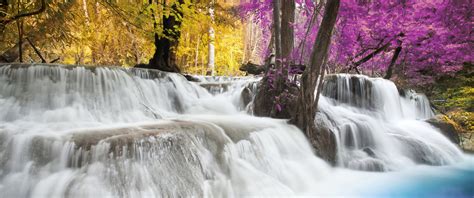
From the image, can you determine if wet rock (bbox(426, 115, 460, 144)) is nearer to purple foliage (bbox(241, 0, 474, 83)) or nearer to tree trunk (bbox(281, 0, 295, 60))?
purple foliage (bbox(241, 0, 474, 83))

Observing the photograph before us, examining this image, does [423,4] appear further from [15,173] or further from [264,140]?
[15,173]

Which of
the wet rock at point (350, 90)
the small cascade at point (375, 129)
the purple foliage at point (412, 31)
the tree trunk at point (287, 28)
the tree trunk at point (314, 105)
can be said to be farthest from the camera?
the purple foliage at point (412, 31)

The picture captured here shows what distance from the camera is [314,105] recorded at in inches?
240

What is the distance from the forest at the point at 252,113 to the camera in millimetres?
3455

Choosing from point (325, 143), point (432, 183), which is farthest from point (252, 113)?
point (432, 183)

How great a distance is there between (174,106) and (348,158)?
11.9ft

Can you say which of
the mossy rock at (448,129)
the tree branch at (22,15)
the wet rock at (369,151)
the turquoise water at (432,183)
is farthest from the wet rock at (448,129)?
the tree branch at (22,15)

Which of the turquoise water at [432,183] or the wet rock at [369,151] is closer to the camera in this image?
the turquoise water at [432,183]

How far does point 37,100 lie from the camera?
5211mm

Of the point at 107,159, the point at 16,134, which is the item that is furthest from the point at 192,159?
the point at 16,134

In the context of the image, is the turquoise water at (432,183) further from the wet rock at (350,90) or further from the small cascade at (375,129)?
the wet rock at (350,90)

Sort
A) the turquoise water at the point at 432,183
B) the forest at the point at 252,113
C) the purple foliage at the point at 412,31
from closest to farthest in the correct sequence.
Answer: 1. the forest at the point at 252,113
2. the turquoise water at the point at 432,183
3. the purple foliage at the point at 412,31

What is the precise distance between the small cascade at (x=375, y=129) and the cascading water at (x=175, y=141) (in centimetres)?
3

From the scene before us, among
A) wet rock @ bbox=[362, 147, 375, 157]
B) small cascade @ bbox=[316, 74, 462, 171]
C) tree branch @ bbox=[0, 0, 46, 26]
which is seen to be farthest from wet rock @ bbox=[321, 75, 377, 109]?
tree branch @ bbox=[0, 0, 46, 26]
